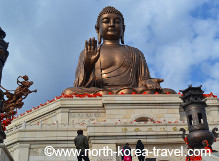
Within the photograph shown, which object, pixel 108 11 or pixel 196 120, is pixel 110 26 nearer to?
pixel 108 11

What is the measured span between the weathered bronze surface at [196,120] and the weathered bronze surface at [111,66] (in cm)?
851

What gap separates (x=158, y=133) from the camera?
9.94m

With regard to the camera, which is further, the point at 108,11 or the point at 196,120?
the point at 108,11

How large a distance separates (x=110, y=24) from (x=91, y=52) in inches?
193

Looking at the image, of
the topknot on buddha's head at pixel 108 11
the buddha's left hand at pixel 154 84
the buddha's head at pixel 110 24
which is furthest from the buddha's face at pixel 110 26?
the buddha's left hand at pixel 154 84

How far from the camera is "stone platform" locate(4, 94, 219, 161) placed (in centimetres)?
981

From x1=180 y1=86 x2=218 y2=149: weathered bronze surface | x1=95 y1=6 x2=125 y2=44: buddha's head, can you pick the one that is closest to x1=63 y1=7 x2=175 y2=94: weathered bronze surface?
x1=95 y1=6 x2=125 y2=44: buddha's head

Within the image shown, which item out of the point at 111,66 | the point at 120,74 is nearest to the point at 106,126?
the point at 120,74

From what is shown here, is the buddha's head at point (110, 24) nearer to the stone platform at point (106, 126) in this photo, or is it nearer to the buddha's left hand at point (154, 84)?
the buddha's left hand at point (154, 84)

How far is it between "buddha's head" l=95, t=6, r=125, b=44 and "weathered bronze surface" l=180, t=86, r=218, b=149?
13385 mm

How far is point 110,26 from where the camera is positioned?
752 inches

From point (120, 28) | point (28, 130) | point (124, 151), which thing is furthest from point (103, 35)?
point (124, 151)

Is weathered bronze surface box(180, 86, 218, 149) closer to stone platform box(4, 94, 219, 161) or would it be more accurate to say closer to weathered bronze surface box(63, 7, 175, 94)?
stone platform box(4, 94, 219, 161)

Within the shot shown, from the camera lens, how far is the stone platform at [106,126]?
386 inches
